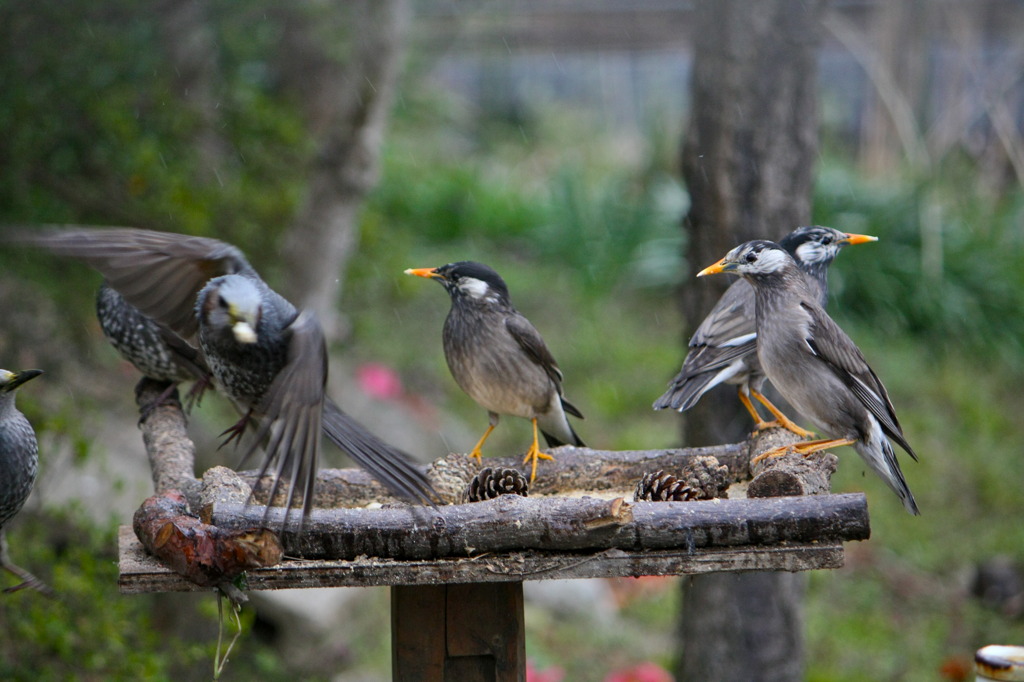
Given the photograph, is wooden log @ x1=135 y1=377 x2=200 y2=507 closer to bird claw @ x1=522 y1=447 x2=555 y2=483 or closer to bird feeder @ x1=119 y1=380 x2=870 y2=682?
bird feeder @ x1=119 y1=380 x2=870 y2=682

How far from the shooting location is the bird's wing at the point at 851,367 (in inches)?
139

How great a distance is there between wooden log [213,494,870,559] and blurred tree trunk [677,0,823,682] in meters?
2.40

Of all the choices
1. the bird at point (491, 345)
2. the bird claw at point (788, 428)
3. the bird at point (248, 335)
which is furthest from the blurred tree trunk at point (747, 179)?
the bird at point (248, 335)

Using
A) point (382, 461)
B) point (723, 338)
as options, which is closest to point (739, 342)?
point (723, 338)

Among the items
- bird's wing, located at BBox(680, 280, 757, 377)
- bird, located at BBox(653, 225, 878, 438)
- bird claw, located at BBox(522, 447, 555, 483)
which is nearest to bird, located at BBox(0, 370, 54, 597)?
bird claw, located at BBox(522, 447, 555, 483)

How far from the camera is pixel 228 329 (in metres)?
3.20

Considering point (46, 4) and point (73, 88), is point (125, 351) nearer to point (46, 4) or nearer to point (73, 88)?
point (73, 88)

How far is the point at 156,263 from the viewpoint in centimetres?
351

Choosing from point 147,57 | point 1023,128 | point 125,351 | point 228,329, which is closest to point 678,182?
point 1023,128

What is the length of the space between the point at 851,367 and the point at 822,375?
3.8 inches

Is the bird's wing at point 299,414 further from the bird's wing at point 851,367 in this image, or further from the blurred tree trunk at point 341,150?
the blurred tree trunk at point 341,150

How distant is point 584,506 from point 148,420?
2.21 meters

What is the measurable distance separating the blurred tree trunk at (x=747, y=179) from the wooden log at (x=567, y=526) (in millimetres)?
2397

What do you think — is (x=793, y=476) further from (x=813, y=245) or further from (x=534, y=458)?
(x=813, y=245)
